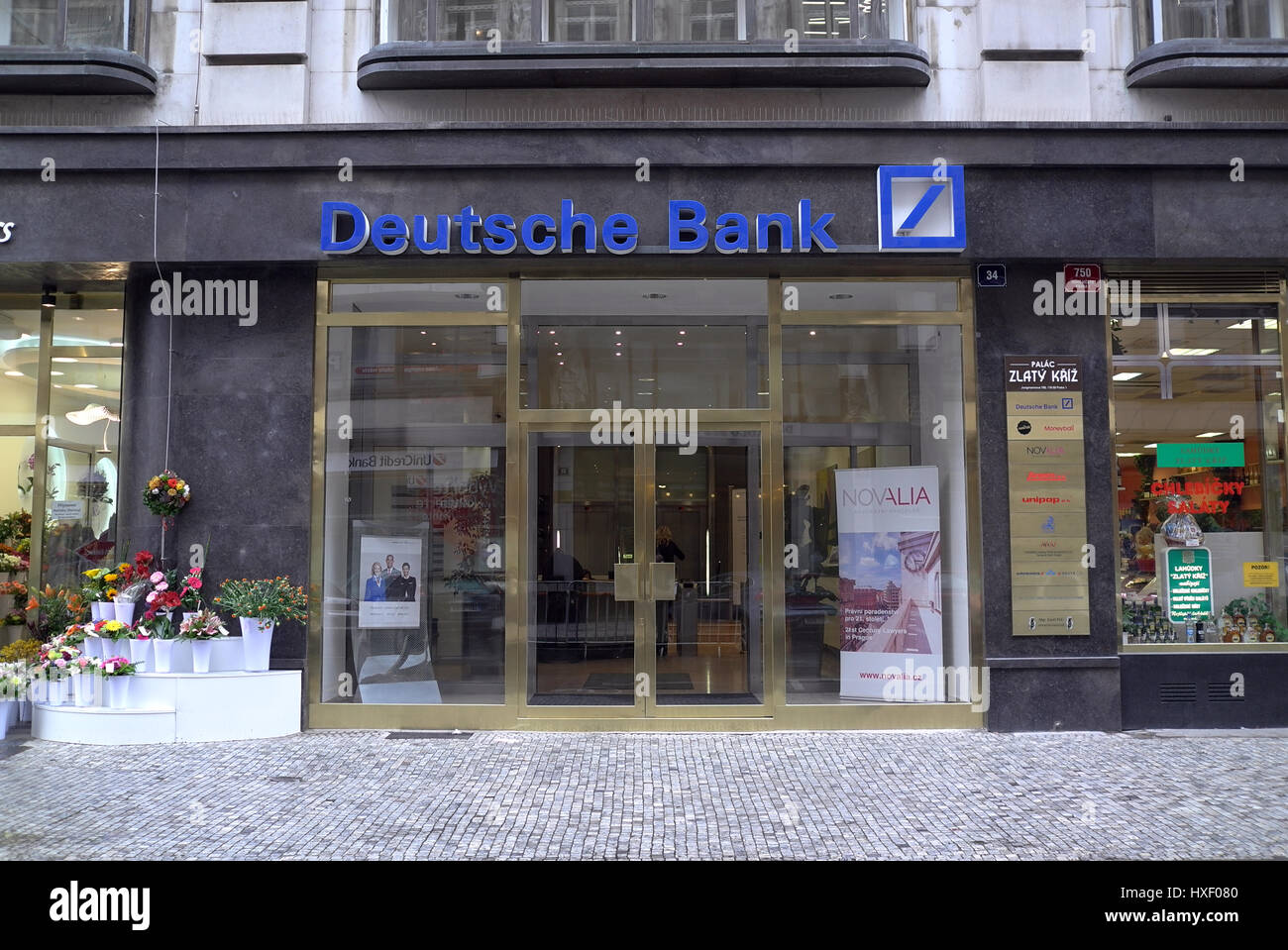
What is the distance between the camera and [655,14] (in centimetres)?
977

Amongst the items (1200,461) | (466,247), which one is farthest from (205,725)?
(1200,461)

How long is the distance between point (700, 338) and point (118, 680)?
232 inches

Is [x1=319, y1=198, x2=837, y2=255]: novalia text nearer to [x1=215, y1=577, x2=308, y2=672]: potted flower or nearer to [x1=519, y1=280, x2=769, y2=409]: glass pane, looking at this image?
[x1=519, y1=280, x2=769, y2=409]: glass pane

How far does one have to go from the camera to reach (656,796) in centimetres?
711

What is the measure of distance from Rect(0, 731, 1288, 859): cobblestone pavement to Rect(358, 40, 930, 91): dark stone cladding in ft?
19.4

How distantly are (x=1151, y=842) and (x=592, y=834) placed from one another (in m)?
3.27

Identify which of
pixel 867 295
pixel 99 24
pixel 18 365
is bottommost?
pixel 18 365

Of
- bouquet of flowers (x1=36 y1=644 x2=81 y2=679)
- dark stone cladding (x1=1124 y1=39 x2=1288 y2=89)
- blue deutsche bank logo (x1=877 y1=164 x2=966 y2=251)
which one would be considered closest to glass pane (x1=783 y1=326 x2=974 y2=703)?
blue deutsche bank logo (x1=877 y1=164 x2=966 y2=251)

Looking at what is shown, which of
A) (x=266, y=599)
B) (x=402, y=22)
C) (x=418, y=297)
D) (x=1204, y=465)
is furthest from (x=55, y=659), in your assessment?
(x=1204, y=465)

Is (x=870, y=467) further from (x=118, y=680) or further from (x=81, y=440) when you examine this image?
(x=81, y=440)

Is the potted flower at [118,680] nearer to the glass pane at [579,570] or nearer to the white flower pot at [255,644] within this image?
the white flower pot at [255,644]

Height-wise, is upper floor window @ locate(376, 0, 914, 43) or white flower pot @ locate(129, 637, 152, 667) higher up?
upper floor window @ locate(376, 0, 914, 43)

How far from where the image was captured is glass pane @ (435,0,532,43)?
31.8ft

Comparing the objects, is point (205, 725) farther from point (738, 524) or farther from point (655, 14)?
point (655, 14)
